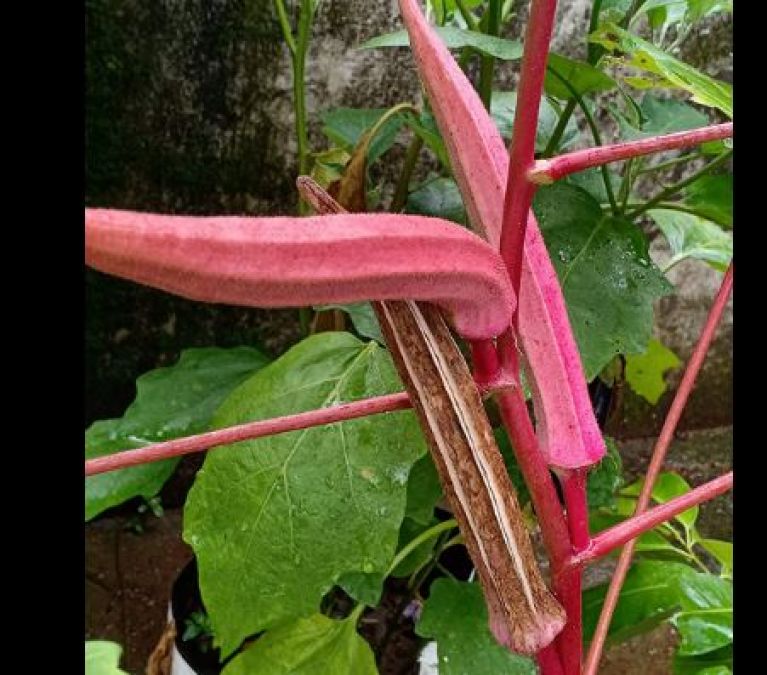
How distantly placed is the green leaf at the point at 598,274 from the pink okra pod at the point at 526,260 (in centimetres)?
18

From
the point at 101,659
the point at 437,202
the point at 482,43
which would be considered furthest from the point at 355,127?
the point at 101,659

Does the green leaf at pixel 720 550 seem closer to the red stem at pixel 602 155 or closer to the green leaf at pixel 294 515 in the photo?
the green leaf at pixel 294 515

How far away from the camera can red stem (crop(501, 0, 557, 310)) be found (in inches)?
7.6

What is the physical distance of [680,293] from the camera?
1.05 metres

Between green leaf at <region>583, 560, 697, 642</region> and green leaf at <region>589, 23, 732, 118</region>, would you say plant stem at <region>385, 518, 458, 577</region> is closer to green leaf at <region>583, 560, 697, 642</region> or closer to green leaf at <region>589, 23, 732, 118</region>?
green leaf at <region>583, 560, 697, 642</region>

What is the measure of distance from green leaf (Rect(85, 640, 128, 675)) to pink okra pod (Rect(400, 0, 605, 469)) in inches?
4.8

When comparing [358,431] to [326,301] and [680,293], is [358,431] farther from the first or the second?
[680,293]

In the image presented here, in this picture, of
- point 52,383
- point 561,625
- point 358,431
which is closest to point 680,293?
point 358,431

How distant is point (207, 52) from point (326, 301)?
653 mm

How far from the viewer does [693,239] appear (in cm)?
62

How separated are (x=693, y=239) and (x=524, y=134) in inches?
17.8

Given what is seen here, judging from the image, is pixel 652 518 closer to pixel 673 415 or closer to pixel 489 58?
pixel 673 415

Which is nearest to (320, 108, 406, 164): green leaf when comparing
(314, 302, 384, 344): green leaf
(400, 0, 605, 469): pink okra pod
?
(314, 302, 384, 344): green leaf

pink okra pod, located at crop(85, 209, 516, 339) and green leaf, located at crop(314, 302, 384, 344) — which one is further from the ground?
pink okra pod, located at crop(85, 209, 516, 339)
